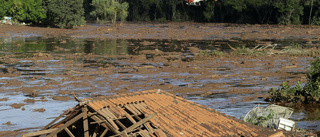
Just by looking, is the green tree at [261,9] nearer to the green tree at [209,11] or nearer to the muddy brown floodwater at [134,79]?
the green tree at [209,11]

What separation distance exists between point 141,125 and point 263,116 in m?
4.27

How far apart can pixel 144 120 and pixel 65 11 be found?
50.0m

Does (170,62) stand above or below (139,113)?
below

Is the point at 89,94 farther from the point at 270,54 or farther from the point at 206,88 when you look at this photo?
the point at 270,54

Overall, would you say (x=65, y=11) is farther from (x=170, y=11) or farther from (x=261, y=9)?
(x=170, y=11)

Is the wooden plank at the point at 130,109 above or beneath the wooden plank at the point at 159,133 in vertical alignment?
above

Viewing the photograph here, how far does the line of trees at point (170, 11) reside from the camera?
57.4 metres

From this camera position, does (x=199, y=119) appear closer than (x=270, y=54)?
Yes

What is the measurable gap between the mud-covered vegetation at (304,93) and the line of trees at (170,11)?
44.5 m

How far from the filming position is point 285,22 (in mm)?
66188

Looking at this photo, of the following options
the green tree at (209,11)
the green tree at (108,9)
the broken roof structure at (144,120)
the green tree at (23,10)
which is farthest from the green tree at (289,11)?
the broken roof structure at (144,120)

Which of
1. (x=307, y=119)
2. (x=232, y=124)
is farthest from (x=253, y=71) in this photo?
(x=232, y=124)

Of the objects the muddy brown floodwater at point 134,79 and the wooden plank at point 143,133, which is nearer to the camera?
the wooden plank at point 143,133

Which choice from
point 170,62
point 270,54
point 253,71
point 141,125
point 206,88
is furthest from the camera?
point 270,54
